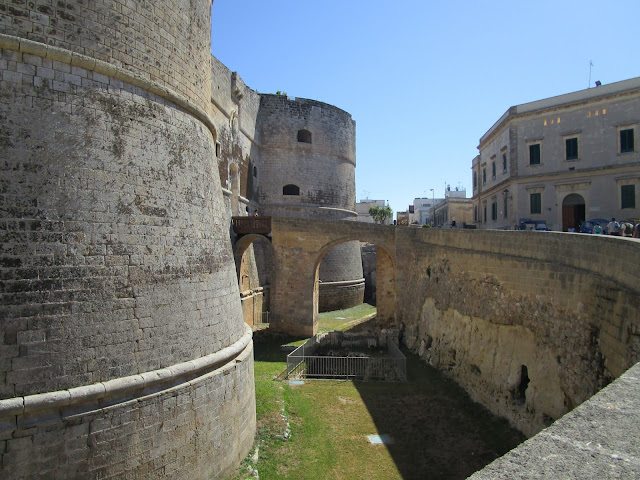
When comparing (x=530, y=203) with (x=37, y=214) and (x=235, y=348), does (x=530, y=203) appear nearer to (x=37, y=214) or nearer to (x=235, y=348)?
(x=235, y=348)

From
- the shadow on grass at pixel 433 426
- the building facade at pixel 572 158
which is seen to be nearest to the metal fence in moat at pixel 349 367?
the shadow on grass at pixel 433 426

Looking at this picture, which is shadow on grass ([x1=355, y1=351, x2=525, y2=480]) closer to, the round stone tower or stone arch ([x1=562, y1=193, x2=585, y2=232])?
Answer: the round stone tower


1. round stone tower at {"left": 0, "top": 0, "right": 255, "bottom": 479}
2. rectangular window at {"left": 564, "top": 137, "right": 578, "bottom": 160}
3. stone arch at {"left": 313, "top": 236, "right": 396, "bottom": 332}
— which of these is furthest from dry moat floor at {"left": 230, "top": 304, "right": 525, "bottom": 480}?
rectangular window at {"left": 564, "top": 137, "right": 578, "bottom": 160}

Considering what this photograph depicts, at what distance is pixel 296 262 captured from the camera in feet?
55.8

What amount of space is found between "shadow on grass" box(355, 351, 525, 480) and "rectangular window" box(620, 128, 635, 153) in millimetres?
13426

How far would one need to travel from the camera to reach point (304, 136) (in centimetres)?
2375

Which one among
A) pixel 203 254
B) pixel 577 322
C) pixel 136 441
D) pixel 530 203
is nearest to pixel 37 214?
pixel 203 254

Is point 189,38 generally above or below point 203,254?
above

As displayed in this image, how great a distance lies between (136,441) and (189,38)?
6.34m

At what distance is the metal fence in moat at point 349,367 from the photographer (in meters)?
12.5

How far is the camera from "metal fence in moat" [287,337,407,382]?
12508 millimetres

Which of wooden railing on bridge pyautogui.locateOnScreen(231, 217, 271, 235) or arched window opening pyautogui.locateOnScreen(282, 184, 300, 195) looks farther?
arched window opening pyautogui.locateOnScreen(282, 184, 300, 195)

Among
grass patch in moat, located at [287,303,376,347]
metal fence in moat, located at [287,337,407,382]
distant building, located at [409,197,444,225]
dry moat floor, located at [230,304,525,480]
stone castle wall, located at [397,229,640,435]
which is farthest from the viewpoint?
distant building, located at [409,197,444,225]

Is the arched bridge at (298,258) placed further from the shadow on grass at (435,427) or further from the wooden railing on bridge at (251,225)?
the shadow on grass at (435,427)
